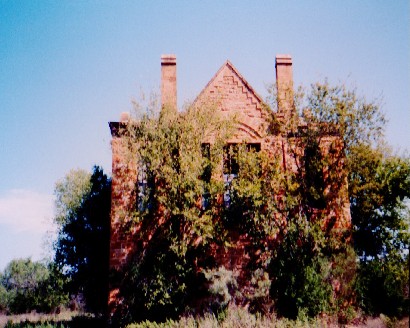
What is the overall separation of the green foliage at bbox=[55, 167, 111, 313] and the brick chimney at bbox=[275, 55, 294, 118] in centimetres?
1174

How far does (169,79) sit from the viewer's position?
17.2m

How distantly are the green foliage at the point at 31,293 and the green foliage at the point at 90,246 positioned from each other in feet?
42.4

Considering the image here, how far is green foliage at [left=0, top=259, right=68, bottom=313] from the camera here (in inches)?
Answer: 1430

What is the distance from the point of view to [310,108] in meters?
A: 14.4

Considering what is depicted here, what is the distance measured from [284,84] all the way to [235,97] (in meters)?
2.61

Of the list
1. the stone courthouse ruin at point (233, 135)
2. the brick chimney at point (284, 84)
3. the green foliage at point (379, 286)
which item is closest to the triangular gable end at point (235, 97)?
the stone courthouse ruin at point (233, 135)

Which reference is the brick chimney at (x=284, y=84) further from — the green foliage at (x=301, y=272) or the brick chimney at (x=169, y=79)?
the brick chimney at (x=169, y=79)

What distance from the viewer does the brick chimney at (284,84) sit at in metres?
14.8

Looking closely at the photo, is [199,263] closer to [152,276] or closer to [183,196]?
[152,276]

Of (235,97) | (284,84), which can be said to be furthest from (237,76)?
(284,84)

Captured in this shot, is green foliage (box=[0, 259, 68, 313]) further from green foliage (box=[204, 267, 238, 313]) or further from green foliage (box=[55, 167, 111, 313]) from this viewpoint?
green foliage (box=[204, 267, 238, 313])

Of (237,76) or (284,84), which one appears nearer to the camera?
(284,84)

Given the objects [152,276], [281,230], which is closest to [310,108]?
[281,230]

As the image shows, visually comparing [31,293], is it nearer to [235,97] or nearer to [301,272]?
[235,97]
